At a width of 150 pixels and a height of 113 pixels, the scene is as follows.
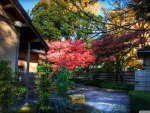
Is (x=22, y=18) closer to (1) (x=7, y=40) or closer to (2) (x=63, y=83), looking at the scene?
→ (1) (x=7, y=40)

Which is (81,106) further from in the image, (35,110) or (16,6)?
(16,6)

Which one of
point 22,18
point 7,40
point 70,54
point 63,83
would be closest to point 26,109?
point 63,83

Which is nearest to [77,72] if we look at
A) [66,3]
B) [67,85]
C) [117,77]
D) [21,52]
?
[117,77]

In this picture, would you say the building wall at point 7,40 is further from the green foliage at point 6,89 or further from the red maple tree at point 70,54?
the red maple tree at point 70,54

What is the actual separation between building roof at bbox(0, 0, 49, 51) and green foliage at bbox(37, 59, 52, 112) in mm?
2453

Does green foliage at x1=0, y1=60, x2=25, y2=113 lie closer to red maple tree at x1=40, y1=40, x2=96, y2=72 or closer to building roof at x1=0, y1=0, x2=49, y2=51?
building roof at x1=0, y1=0, x2=49, y2=51

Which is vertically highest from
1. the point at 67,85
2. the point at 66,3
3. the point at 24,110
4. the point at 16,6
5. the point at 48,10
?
the point at 48,10

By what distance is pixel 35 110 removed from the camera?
1277cm

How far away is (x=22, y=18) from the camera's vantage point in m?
14.0

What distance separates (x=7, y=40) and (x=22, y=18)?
4.10 feet

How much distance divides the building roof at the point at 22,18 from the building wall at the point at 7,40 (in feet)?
1.27

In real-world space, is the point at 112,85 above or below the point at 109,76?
below

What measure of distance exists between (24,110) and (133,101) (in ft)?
15.8

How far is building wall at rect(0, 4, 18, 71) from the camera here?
1327 centimetres
